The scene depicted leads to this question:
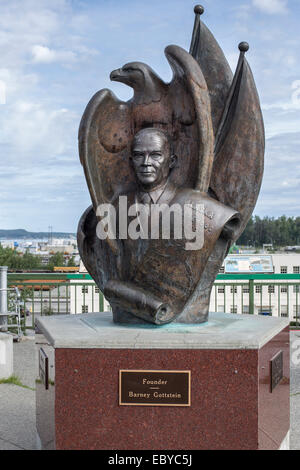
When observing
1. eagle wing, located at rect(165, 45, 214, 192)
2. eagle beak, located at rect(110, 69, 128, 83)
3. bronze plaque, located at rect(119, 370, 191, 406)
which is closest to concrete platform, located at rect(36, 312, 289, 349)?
bronze plaque, located at rect(119, 370, 191, 406)

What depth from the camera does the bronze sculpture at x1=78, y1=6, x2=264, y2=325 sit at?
14.4 ft

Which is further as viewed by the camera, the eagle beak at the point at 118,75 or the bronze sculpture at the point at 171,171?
the eagle beak at the point at 118,75

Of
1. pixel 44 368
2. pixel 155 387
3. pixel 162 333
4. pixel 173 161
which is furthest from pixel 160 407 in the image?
pixel 173 161

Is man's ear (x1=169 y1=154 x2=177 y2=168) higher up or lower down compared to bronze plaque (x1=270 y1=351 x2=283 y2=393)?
higher up

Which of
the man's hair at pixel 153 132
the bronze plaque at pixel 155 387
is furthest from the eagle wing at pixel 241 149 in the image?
the bronze plaque at pixel 155 387

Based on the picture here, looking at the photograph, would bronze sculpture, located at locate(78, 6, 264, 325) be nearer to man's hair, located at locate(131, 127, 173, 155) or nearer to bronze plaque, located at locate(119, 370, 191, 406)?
man's hair, located at locate(131, 127, 173, 155)

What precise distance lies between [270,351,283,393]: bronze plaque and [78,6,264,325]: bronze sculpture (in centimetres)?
71

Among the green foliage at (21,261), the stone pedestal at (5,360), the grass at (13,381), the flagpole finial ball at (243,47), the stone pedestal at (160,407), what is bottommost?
the green foliage at (21,261)

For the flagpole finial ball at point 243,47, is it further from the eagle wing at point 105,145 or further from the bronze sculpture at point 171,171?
the eagle wing at point 105,145

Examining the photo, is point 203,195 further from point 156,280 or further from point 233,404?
point 233,404

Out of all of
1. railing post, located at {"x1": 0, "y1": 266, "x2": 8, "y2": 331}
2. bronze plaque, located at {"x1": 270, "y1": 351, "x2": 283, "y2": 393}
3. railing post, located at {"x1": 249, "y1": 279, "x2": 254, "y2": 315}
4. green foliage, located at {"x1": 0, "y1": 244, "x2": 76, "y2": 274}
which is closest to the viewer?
bronze plaque, located at {"x1": 270, "y1": 351, "x2": 283, "y2": 393}

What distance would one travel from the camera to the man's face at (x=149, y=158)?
4.49 metres

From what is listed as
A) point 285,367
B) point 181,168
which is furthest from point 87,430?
point 181,168

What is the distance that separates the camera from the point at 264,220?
7738 centimetres
